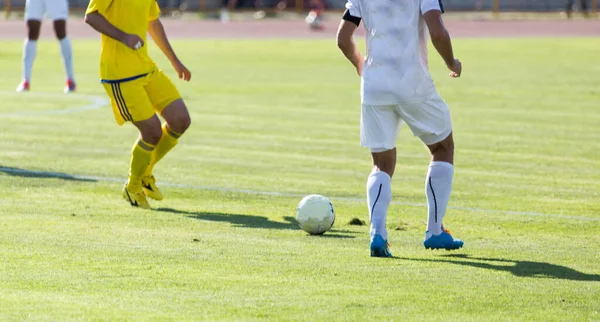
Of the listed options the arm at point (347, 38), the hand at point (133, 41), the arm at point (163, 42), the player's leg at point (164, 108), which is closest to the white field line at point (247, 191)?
the player's leg at point (164, 108)

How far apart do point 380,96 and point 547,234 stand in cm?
194

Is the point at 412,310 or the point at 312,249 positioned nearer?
the point at 412,310

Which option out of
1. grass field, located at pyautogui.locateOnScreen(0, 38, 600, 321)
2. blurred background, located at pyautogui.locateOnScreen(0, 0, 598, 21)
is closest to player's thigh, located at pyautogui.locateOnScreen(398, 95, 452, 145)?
grass field, located at pyautogui.locateOnScreen(0, 38, 600, 321)

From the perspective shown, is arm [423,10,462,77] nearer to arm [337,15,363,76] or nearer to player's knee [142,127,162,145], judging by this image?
arm [337,15,363,76]

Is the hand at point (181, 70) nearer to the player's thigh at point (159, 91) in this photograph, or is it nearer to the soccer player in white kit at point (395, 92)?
the player's thigh at point (159, 91)

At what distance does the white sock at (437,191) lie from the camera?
26.3ft

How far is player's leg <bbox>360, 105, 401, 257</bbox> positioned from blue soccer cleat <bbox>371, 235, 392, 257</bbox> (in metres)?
0.03

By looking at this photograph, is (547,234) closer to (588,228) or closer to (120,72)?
(588,228)

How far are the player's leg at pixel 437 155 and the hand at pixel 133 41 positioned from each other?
2.77 metres

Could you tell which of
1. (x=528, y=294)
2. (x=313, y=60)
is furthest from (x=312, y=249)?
Result: (x=313, y=60)

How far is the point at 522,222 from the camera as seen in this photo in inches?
367

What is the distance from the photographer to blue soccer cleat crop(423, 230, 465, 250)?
8.00 m

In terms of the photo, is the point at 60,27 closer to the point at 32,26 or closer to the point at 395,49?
the point at 32,26

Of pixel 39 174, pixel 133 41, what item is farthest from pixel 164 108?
pixel 39 174
